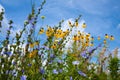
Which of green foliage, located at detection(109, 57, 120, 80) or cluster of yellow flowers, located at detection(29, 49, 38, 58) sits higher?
green foliage, located at detection(109, 57, 120, 80)

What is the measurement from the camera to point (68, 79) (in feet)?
17.1

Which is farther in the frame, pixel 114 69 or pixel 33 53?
pixel 114 69

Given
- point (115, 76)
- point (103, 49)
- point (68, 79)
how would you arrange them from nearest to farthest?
1. point (68, 79)
2. point (115, 76)
3. point (103, 49)

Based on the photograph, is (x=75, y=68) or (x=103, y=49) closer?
(x=75, y=68)

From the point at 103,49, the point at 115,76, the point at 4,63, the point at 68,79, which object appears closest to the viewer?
the point at 4,63

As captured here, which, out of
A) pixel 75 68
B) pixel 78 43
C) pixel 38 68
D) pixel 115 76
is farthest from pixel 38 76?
pixel 78 43

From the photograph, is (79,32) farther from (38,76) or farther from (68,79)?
(38,76)

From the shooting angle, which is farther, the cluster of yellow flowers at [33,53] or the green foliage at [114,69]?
the green foliage at [114,69]

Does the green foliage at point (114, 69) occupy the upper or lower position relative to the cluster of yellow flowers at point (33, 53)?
upper

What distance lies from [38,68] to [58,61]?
1.17 metres

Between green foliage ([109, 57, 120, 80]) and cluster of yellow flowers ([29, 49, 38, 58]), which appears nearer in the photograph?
cluster of yellow flowers ([29, 49, 38, 58])

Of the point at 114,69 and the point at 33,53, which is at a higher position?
the point at 114,69

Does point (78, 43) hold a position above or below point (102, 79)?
above

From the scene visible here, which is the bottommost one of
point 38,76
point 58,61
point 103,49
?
point 38,76
